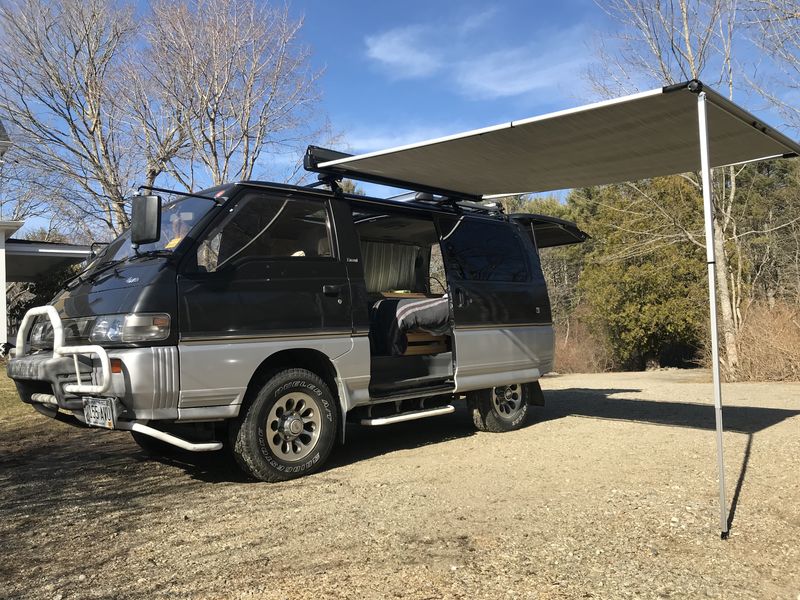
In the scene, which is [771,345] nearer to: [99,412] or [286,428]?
[286,428]

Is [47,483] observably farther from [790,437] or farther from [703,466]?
[790,437]

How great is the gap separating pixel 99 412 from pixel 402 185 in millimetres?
3602

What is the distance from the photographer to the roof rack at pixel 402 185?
19.0ft

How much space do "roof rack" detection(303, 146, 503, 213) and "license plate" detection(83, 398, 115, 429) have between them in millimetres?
2529

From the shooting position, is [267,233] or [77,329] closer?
[77,329]

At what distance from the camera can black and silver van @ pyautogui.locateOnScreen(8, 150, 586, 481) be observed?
465 centimetres

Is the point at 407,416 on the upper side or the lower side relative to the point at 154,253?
lower

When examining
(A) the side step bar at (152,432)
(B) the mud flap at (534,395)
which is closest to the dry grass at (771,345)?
(B) the mud flap at (534,395)

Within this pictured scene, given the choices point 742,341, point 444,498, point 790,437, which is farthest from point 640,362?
point 444,498

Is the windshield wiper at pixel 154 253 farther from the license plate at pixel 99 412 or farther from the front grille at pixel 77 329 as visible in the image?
the license plate at pixel 99 412

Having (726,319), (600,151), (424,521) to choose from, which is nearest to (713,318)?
(424,521)

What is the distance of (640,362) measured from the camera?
90.2 ft

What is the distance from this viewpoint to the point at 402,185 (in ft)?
22.3

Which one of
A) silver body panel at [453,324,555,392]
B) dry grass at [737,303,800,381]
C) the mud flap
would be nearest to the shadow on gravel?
the mud flap
